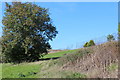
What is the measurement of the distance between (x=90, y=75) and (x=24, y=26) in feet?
45.4

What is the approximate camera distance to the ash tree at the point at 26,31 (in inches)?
852

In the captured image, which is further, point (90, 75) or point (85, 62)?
point (85, 62)

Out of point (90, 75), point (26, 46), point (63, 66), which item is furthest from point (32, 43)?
point (90, 75)

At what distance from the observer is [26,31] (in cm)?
2172

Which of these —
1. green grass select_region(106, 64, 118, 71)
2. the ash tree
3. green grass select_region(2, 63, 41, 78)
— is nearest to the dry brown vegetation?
green grass select_region(106, 64, 118, 71)

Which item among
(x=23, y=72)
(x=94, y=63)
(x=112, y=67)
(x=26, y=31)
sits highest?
(x=26, y=31)

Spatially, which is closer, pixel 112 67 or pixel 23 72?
pixel 112 67

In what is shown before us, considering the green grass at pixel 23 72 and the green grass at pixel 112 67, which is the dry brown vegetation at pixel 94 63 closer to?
the green grass at pixel 112 67

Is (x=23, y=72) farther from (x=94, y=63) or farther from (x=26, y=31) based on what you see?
(x=26, y=31)

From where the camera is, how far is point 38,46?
74.1 ft

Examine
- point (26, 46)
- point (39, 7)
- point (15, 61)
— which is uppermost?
point (39, 7)

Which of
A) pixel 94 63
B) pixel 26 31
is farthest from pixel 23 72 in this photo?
pixel 26 31

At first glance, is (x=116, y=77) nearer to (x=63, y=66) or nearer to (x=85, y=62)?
(x=85, y=62)

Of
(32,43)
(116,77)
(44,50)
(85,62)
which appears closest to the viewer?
(116,77)
